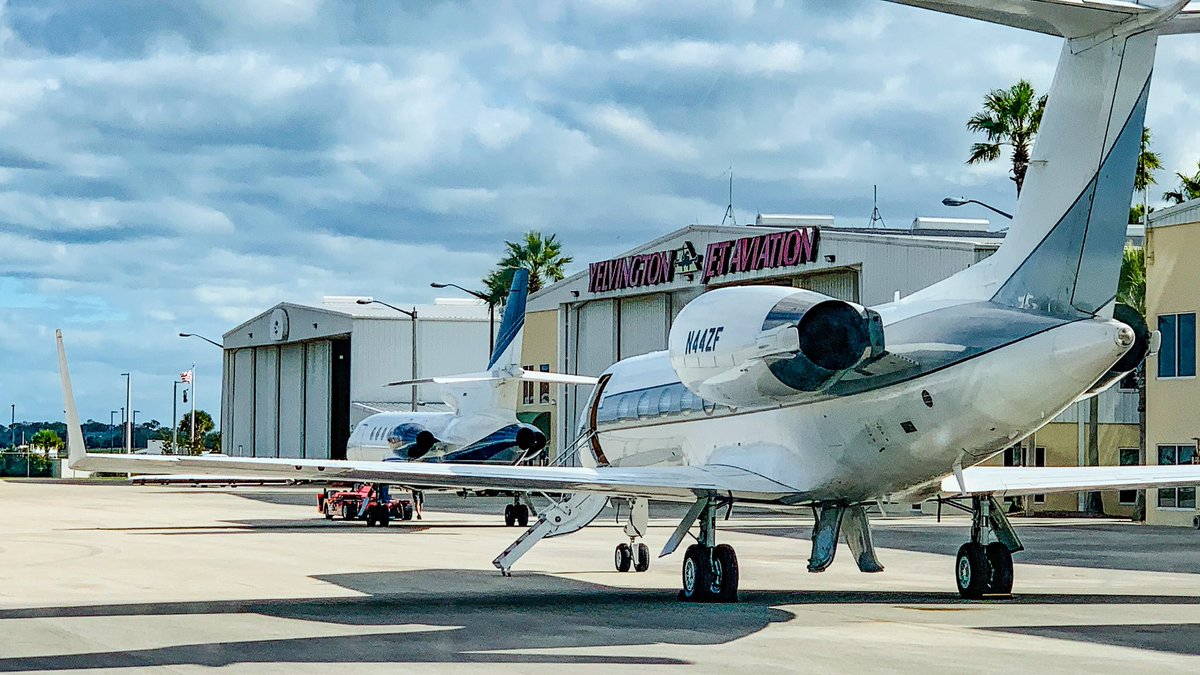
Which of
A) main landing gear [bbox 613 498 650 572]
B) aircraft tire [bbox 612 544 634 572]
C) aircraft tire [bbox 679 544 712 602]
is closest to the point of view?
aircraft tire [bbox 679 544 712 602]

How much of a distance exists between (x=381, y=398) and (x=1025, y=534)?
55.3m

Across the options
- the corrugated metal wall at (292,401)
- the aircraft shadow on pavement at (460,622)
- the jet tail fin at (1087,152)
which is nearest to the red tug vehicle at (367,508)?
the aircraft shadow on pavement at (460,622)

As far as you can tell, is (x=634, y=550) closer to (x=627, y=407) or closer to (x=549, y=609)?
(x=627, y=407)

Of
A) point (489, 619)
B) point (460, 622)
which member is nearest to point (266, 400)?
point (489, 619)

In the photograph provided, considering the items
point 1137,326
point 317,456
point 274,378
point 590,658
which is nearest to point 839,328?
point 1137,326

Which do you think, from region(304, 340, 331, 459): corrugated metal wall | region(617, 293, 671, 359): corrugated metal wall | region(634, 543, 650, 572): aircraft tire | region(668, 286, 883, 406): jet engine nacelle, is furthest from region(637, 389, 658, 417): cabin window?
region(304, 340, 331, 459): corrugated metal wall

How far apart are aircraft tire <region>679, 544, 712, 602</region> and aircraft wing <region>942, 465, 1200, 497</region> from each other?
3139 millimetres

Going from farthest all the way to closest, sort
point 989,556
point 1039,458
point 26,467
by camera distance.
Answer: point 26,467 < point 1039,458 < point 989,556

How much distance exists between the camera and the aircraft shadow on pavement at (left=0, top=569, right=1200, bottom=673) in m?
13.2

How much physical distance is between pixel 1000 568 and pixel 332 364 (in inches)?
3079

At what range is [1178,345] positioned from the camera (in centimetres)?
4497

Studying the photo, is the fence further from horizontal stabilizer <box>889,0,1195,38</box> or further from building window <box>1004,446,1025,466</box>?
horizontal stabilizer <box>889,0,1195,38</box>

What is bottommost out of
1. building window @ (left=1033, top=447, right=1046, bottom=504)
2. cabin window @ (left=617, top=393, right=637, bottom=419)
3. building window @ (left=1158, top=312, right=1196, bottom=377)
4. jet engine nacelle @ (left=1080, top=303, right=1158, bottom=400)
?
building window @ (left=1033, top=447, right=1046, bottom=504)

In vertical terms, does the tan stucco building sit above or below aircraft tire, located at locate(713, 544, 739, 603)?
above
